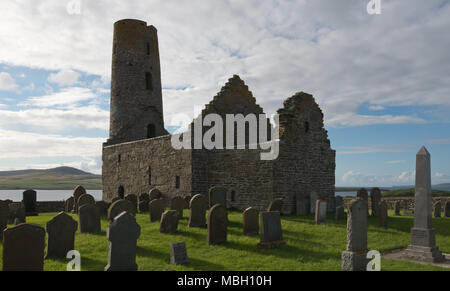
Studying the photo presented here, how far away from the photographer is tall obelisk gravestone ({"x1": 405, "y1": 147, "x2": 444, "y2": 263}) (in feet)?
30.2

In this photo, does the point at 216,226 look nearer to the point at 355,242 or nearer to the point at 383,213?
the point at 355,242

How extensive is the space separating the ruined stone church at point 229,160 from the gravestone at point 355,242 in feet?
24.5

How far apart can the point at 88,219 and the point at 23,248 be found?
506 centimetres

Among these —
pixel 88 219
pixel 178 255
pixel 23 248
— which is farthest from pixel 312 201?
pixel 23 248

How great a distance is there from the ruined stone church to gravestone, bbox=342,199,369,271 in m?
7.48

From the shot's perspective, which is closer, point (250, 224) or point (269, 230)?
point (269, 230)

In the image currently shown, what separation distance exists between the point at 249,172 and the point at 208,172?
2.62 metres

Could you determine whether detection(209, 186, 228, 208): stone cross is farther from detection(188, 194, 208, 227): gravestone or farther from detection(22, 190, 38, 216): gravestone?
detection(22, 190, 38, 216): gravestone

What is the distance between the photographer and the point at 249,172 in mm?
16047

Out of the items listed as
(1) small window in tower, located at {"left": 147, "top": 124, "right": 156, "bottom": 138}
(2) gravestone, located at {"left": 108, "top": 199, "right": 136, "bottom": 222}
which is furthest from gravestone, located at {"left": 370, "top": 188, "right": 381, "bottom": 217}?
A: (1) small window in tower, located at {"left": 147, "top": 124, "right": 156, "bottom": 138}

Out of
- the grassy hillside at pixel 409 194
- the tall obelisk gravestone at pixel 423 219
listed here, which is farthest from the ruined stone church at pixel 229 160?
the grassy hillside at pixel 409 194

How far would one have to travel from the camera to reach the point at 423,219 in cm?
945

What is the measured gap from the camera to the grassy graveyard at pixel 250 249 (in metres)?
7.95

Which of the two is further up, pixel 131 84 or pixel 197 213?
pixel 131 84
